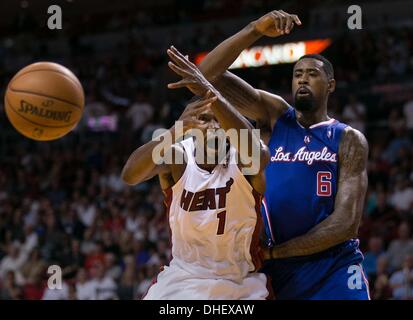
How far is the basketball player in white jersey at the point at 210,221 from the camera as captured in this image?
172 inches

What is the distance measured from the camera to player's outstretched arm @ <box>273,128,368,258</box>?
4.67m

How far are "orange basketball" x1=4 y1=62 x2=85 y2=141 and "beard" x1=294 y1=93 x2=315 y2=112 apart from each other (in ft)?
5.66

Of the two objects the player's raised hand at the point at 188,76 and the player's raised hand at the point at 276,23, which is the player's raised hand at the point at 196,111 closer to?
the player's raised hand at the point at 188,76

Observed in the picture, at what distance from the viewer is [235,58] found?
4852mm

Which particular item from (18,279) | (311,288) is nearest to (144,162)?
(311,288)

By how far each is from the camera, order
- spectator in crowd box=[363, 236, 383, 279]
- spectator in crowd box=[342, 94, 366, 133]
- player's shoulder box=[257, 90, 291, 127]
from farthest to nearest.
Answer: spectator in crowd box=[342, 94, 366, 133] → spectator in crowd box=[363, 236, 383, 279] → player's shoulder box=[257, 90, 291, 127]

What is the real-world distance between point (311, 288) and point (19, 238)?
798cm

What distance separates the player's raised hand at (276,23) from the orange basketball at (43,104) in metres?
1.73

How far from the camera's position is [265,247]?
4727 mm

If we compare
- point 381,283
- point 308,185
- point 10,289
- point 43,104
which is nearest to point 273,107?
point 308,185

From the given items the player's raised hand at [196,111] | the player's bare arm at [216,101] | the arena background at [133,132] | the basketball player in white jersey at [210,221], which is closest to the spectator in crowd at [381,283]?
the arena background at [133,132]

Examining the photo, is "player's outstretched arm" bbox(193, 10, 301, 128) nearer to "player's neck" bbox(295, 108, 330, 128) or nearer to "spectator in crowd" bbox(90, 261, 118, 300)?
"player's neck" bbox(295, 108, 330, 128)

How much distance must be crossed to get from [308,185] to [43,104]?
81.4 inches
